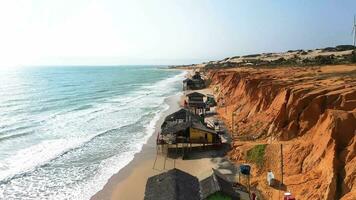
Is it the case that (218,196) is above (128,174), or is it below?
above

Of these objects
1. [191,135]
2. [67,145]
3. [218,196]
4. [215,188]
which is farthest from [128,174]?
[67,145]

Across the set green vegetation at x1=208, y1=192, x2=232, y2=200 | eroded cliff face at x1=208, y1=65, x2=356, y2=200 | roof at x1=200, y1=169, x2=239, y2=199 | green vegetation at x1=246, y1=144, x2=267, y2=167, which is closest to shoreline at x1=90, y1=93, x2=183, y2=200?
roof at x1=200, y1=169, x2=239, y2=199

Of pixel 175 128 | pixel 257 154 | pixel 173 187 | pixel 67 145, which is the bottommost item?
pixel 67 145

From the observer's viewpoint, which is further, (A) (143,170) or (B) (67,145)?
(B) (67,145)

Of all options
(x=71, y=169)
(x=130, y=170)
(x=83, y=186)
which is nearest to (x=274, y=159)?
(x=130, y=170)

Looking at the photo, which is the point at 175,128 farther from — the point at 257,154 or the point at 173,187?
the point at 173,187

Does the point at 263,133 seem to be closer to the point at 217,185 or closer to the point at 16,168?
the point at 217,185

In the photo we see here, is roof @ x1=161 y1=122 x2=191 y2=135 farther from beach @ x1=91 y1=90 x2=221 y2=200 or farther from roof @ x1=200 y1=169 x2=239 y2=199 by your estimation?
roof @ x1=200 y1=169 x2=239 y2=199
